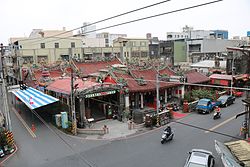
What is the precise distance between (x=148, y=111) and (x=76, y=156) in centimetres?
956

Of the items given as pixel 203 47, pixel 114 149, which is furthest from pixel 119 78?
pixel 203 47

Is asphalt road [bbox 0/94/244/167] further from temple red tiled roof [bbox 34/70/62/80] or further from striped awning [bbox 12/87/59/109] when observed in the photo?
temple red tiled roof [bbox 34/70/62/80]

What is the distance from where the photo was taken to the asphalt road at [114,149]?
50.2ft

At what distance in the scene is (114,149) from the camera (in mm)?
17297

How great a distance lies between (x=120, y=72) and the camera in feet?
92.7

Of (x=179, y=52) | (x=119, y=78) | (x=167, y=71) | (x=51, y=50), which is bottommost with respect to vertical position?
(x=119, y=78)

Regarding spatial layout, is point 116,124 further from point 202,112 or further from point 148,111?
point 202,112

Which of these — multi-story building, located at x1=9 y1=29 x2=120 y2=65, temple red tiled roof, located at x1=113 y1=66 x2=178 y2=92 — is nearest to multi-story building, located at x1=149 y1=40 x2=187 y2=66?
multi-story building, located at x1=9 y1=29 x2=120 y2=65

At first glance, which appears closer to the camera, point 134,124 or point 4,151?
point 4,151

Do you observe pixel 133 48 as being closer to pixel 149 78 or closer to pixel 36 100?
pixel 149 78

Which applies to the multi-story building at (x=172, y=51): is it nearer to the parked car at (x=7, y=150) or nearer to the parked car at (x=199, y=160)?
the parked car at (x=199, y=160)

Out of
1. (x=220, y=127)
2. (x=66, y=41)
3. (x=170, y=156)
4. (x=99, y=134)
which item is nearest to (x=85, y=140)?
(x=99, y=134)

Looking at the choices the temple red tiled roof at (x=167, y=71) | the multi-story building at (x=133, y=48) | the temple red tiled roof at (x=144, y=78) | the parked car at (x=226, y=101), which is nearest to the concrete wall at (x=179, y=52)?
the multi-story building at (x=133, y=48)

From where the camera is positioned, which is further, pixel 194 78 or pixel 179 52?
pixel 179 52
